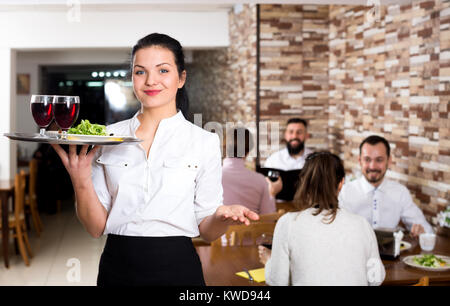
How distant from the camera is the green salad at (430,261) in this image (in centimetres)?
187

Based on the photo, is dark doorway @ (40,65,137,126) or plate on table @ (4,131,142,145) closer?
plate on table @ (4,131,142,145)

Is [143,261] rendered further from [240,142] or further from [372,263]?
[372,263]

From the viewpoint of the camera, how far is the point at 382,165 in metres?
2.59

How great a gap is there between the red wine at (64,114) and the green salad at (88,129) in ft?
0.10

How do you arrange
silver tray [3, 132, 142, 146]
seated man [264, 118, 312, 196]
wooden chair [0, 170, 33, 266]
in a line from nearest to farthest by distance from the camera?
1. silver tray [3, 132, 142, 146]
2. seated man [264, 118, 312, 196]
3. wooden chair [0, 170, 33, 266]

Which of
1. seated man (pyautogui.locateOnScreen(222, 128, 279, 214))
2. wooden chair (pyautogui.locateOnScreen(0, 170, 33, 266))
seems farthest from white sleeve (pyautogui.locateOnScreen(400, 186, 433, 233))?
wooden chair (pyautogui.locateOnScreen(0, 170, 33, 266))

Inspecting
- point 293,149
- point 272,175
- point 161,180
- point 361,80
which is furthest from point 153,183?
point 293,149

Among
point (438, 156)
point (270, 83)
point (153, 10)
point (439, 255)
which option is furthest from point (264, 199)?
point (270, 83)

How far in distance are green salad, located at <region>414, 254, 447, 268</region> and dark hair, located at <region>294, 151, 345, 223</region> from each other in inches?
20.6

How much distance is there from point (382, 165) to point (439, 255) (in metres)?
0.62

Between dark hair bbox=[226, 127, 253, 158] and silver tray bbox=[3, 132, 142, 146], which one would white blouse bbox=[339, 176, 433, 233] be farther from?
silver tray bbox=[3, 132, 142, 146]

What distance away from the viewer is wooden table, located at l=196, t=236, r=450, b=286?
1.73 metres

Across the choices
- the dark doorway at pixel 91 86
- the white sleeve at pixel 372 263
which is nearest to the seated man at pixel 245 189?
the white sleeve at pixel 372 263
